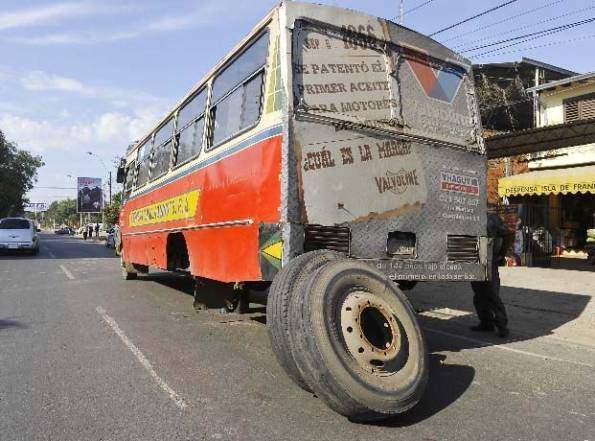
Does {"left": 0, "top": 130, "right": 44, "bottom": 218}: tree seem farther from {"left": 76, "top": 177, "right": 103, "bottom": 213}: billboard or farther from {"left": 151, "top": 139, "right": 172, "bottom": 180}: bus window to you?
{"left": 151, "top": 139, "right": 172, "bottom": 180}: bus window

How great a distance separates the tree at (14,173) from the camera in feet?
171

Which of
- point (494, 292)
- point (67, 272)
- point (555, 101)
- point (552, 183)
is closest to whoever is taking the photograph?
point (494, 292)

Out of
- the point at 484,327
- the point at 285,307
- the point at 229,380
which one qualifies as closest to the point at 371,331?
the point at 285,307

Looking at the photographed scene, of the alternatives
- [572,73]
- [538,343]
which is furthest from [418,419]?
[572,73]

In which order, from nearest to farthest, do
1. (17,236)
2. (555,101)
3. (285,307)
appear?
1. (285,307)
2. (555,101)
3. (17,236)

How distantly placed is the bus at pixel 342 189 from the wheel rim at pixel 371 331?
10 mm

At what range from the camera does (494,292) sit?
649cm

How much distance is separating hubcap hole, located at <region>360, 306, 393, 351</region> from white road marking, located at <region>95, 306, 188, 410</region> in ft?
4.81

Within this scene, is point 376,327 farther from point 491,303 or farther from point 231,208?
point 491,303

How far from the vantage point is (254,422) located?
349 cm

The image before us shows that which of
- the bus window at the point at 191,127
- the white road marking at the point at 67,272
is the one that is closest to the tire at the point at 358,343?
the bus window at the point at 191,127

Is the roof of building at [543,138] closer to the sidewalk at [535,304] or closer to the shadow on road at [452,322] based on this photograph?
the sidewalk at [535,304]

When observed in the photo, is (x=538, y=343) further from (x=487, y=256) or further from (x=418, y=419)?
(x=418, y=419)

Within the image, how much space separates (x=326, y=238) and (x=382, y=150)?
1109 mm
